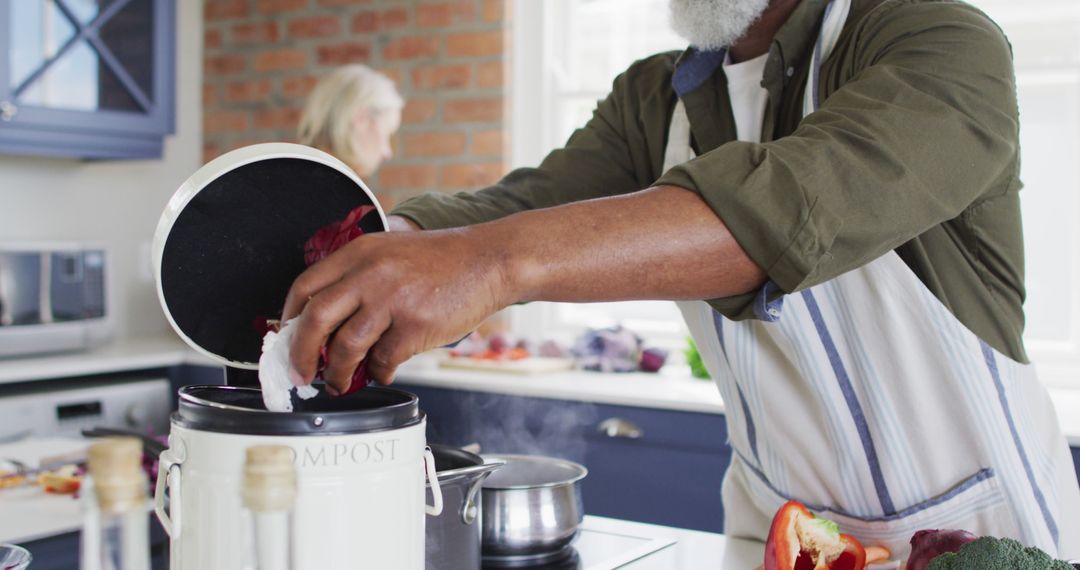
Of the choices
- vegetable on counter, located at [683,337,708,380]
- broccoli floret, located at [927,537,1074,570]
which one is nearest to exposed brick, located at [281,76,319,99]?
vegetable on counter, located at [683,337,708,380]

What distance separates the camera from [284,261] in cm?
88

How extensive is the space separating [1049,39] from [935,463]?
1.81 m

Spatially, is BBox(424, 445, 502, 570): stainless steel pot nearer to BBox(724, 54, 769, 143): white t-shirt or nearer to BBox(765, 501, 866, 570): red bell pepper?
BBox(765, 501, 866, 570): red bell pepper

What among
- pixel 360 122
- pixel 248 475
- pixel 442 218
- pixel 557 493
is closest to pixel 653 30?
pixel 360 122

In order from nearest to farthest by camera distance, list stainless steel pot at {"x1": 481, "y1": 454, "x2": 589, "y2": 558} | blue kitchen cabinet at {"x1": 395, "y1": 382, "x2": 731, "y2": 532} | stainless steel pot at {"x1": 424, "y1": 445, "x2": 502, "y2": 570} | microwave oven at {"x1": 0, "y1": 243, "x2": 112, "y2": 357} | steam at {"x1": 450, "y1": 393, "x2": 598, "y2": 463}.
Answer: stainless steel pot at {"x1": 424, "y1": 445, "x2": 502, "y2": 570} → stainless steel pot at {"x1": 481, "y1": 454, "x2": 589, "y2": 558} → blue kitchen cabinet at {"x1": 395, "y1": 382, "x2": 731, "y2": 532} → steam at {"x1": 450, "y1": 393, "x2": 598, "y2": 463} → microwave oven at {"x1": 0, "y1": 243, "x2": 112, "y2": 357}

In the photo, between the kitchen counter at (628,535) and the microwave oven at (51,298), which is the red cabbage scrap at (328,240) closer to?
the kitchen counter at (628,535)

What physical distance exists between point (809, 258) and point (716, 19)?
0.58 m

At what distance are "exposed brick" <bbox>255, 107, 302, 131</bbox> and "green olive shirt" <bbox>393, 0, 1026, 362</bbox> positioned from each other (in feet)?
7.48

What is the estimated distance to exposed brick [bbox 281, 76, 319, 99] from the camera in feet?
11.3

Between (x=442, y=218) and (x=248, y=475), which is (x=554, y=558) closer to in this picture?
(x=442, y=218)

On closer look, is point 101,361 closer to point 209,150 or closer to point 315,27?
point 209,150

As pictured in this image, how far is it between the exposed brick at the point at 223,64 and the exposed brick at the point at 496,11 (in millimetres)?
980

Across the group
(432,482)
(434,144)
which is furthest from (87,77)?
(432,482)

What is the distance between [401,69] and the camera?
10.6ft
